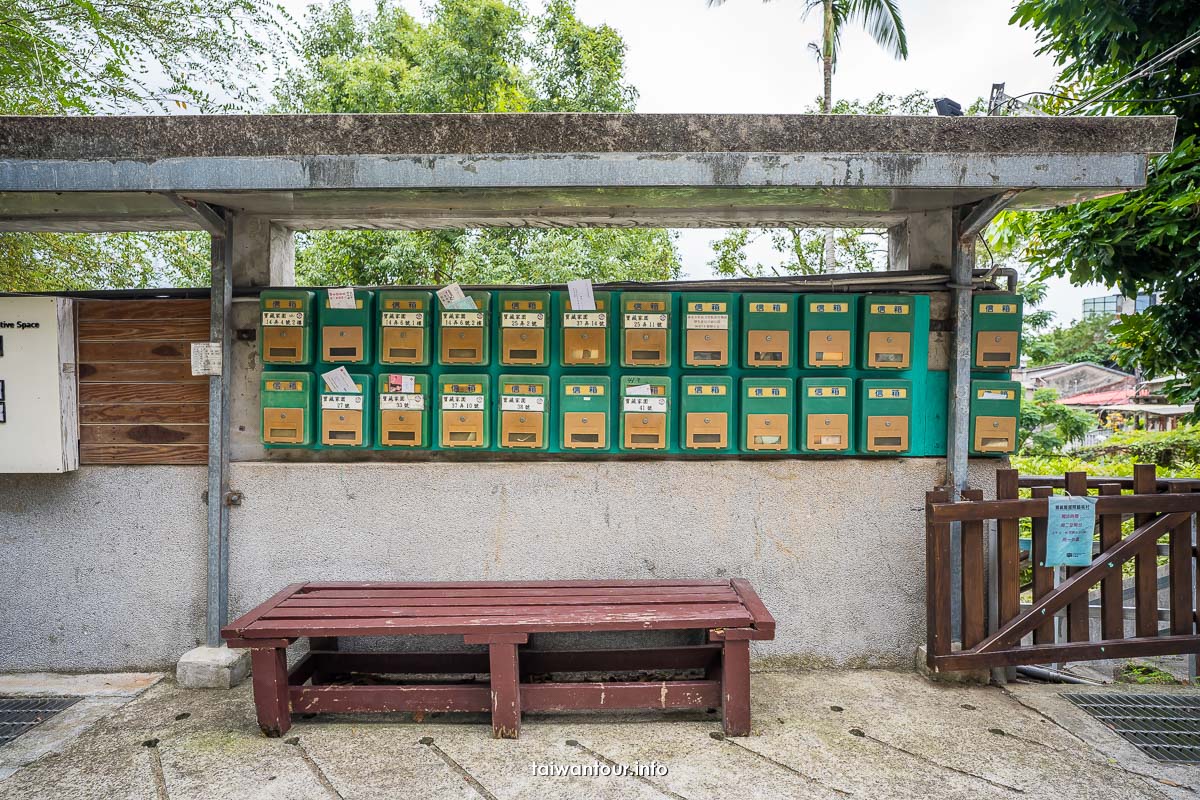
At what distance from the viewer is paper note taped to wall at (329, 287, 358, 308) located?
151 inches

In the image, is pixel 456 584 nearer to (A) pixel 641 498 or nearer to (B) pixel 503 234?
(A) pixel 641 498

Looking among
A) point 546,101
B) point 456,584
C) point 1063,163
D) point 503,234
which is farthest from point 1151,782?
point 546,101

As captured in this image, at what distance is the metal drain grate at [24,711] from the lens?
10.9 ft

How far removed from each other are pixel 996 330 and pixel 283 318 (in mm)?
3862

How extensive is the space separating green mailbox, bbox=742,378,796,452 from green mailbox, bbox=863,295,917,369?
0.48 metres

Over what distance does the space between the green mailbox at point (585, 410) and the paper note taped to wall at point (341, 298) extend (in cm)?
122

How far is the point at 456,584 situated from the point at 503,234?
916 centimetres

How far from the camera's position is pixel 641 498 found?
12.9 feet

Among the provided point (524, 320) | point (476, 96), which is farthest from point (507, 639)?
point (476, 96)

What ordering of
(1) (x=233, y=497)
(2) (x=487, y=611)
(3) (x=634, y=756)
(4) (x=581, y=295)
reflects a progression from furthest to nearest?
(1) (x=233, y=497) < (4) (x=581, y=295) < (2) (x=487, y=611) < (3) (x=634, y=756)

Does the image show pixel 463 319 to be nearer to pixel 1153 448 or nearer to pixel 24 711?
pixel 24 711

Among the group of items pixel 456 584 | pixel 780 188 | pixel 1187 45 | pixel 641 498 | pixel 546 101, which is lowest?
pixel 456 584

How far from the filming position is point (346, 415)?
3.85m

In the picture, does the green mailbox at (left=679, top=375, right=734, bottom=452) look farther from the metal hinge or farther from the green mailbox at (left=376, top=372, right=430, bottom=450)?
the metal hinge
